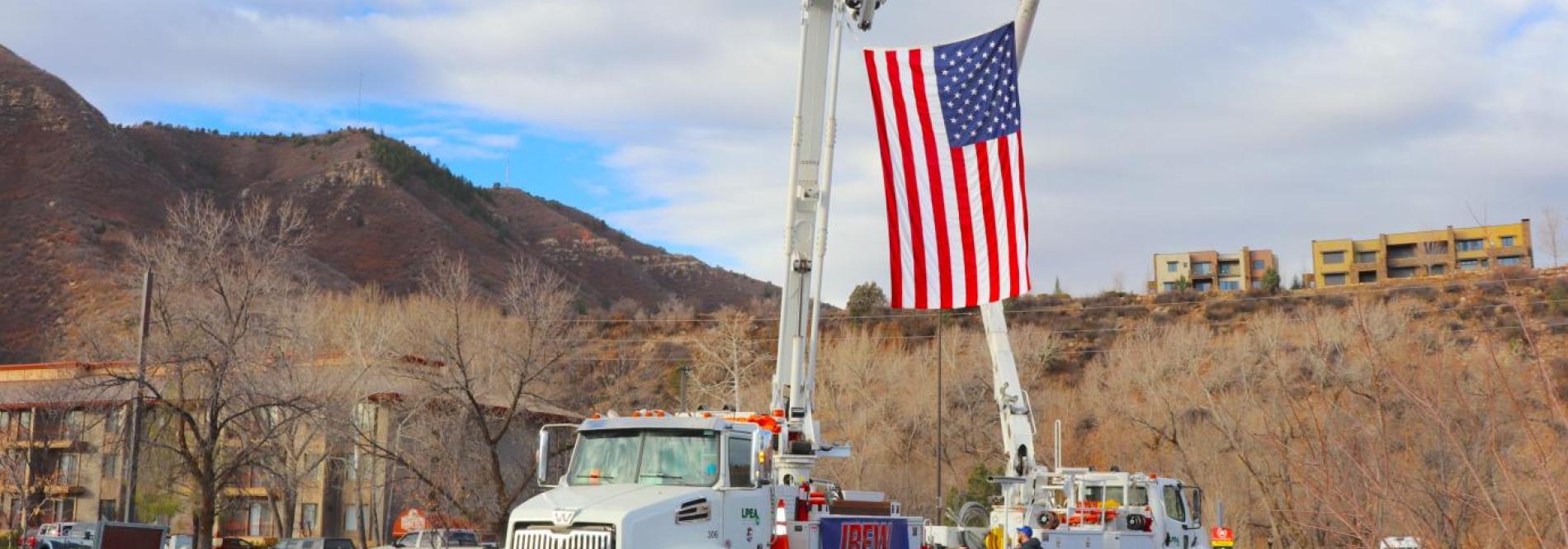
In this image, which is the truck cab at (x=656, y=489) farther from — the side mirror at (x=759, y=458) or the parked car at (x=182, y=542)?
the parked car at (x=182, y=542)

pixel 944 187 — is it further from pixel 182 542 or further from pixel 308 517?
pixel 308 517

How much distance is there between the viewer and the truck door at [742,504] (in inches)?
645

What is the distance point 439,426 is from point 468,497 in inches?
145

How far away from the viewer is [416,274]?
134125 mm

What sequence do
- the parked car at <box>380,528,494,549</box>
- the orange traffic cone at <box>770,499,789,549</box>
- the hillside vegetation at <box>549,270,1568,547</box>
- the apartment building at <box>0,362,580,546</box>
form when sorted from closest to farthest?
the orange traffic cone at <box>770,499,789,549</box>, the parked car at <box>380,528,494,549</box>, the hillside vegetation at <box>549,270,1568,547</box>, the apartment building at <box>0,362,580,546</box>

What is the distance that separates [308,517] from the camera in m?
63.4

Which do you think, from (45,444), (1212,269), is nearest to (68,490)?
(45,444)

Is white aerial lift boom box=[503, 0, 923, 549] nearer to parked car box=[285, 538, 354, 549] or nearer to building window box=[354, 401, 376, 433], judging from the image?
parked car box=[285, 538, 354, 549]

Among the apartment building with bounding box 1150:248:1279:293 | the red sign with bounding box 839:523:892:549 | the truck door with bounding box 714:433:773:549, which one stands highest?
the apartment building with bounding box 1150:248:1279:293

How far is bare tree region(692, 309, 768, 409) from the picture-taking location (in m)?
68.3

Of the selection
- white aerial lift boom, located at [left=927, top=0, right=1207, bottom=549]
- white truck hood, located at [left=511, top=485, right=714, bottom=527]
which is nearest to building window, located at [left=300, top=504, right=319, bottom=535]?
white aerial lift boom, located at [left=927, top=0, right=1207, bottom=549]

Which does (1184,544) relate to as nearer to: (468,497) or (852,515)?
(852,515)

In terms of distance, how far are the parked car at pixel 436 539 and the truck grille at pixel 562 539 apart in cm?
2258

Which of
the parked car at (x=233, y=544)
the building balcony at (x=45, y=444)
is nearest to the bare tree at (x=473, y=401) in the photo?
the parked car at (x=233, y=544)
